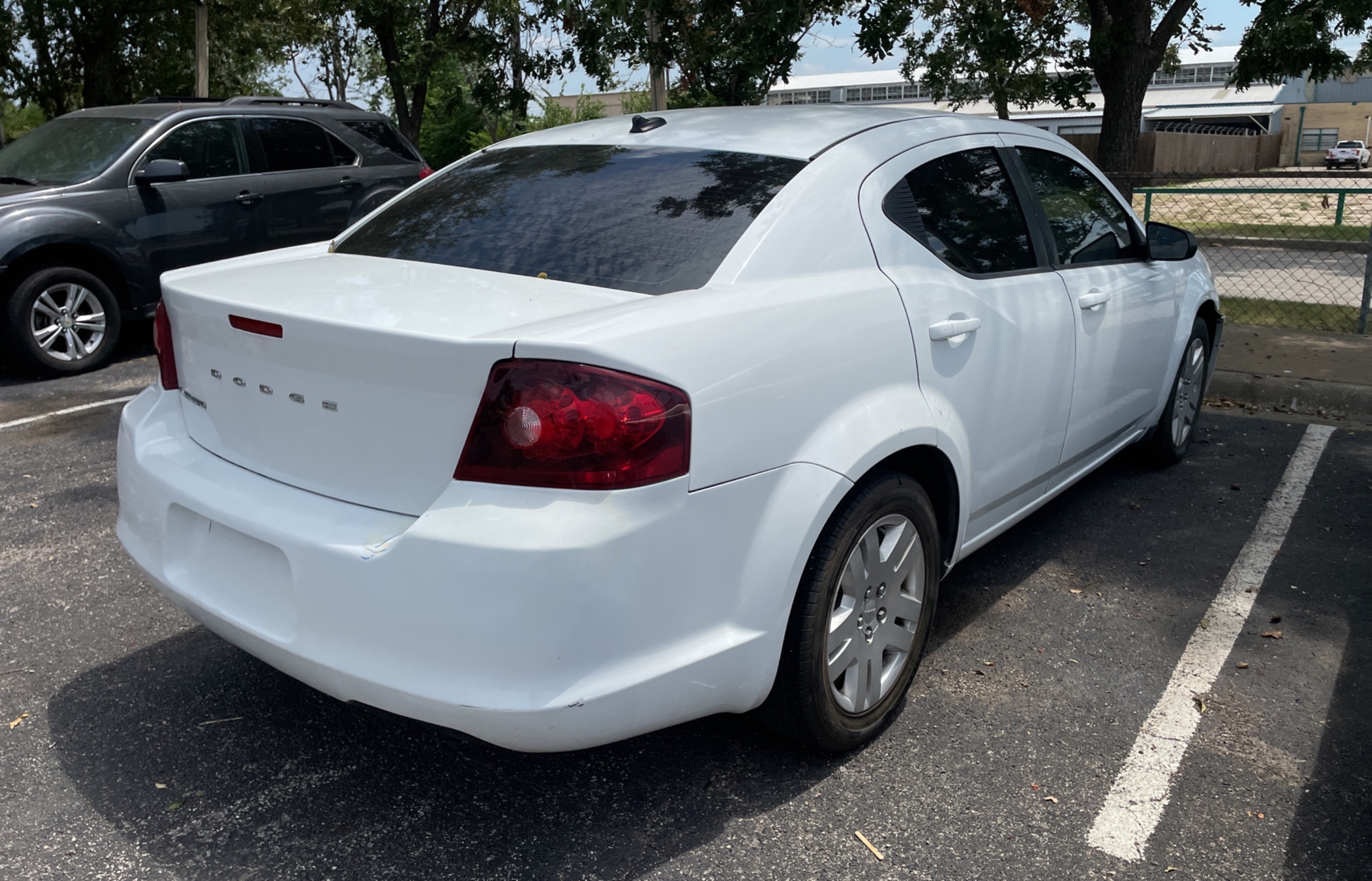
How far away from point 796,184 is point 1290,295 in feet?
35.3

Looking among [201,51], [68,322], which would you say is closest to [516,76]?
[68,322]

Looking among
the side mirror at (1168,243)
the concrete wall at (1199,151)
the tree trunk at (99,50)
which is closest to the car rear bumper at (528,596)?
the side mirror at (1168,243)

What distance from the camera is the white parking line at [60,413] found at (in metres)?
6.33

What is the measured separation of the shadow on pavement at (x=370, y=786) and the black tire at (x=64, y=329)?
4.84 metres

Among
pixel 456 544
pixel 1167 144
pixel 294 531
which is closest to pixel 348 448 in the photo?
pixel 294 531

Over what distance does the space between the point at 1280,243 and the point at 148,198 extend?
14.6m

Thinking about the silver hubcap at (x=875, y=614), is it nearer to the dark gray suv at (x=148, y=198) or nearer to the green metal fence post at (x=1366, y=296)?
the dark gray suv at (x=148, y=198)

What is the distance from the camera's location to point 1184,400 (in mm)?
5348

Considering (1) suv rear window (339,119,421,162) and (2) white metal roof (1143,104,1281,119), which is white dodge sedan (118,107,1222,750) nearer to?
(1) suv rear window (339,119,421,162)

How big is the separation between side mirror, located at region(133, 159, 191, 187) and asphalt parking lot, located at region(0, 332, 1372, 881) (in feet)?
13.8

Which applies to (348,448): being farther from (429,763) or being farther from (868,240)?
(868,240)

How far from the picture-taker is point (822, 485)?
8.48 ft

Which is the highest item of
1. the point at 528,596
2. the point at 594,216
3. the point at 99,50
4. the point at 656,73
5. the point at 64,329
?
the point at 99,50

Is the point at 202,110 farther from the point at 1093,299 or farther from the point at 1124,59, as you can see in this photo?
the point at 1124,59
